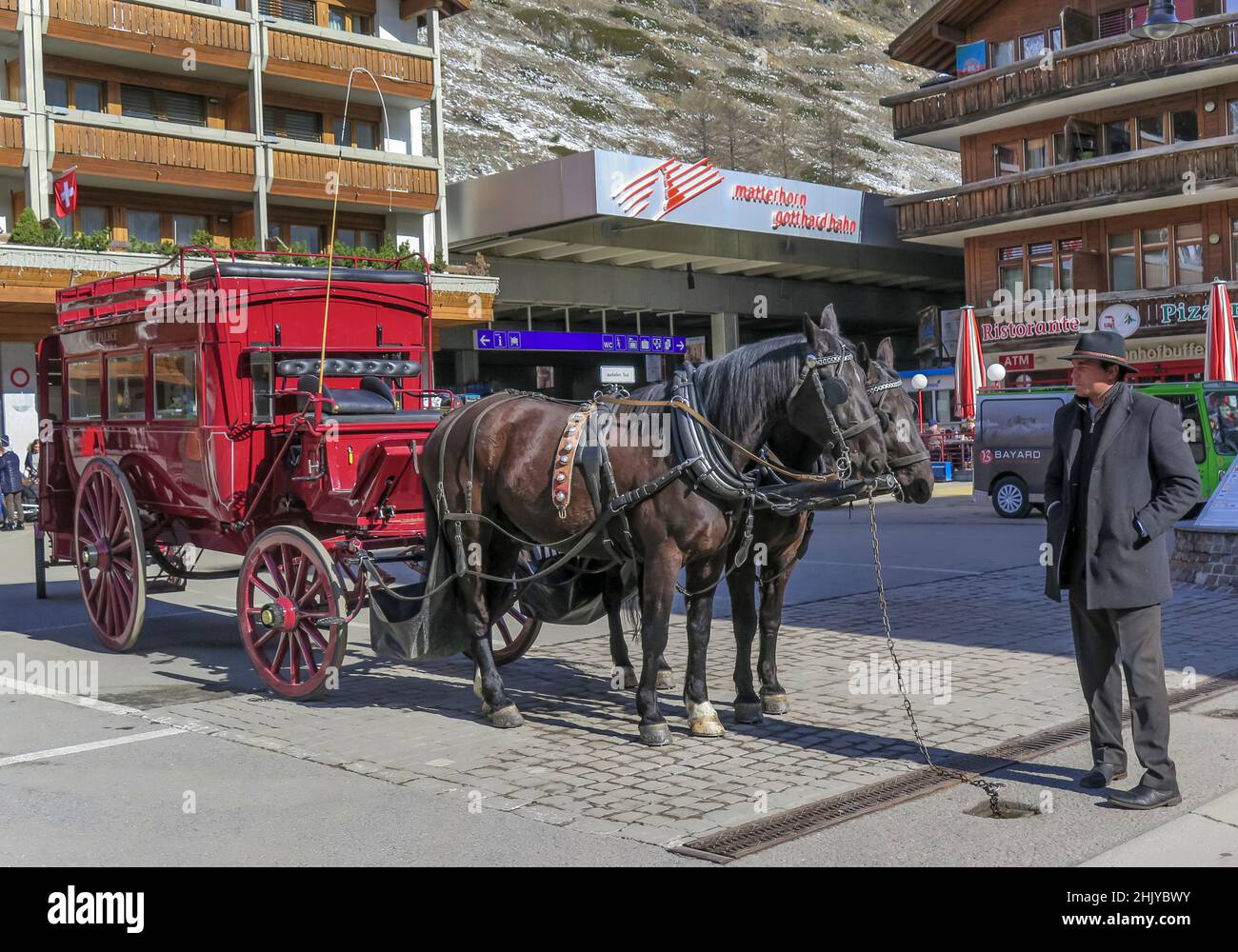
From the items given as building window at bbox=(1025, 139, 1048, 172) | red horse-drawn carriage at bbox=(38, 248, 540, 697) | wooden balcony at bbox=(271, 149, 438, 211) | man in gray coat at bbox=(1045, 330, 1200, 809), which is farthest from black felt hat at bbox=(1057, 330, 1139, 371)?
building window at bbox=(1025, 139, 1048, 172)

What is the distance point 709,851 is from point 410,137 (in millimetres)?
33196

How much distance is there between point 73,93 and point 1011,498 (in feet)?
75.1

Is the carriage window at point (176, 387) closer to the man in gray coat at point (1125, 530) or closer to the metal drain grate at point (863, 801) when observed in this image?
the metal drain grate at point (863, 801)

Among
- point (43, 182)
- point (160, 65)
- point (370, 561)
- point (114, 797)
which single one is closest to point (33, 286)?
point (43, 182)

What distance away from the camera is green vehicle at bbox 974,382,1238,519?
750 inches

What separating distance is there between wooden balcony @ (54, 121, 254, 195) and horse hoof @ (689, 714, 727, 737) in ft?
85.1

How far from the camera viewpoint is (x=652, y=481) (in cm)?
672

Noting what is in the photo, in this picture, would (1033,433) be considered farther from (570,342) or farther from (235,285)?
(570,342)

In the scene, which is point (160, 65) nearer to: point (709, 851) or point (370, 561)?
point (370, 561)

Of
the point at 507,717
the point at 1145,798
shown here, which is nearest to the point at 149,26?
the point at 507,717

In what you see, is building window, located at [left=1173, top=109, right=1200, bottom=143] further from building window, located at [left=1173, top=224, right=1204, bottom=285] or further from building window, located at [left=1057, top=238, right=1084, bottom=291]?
building window, located at [left=1057, top=238, right=1084, bottom=291]

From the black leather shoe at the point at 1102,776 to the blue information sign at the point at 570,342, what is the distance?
2559cm

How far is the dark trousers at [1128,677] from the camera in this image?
5359mm
